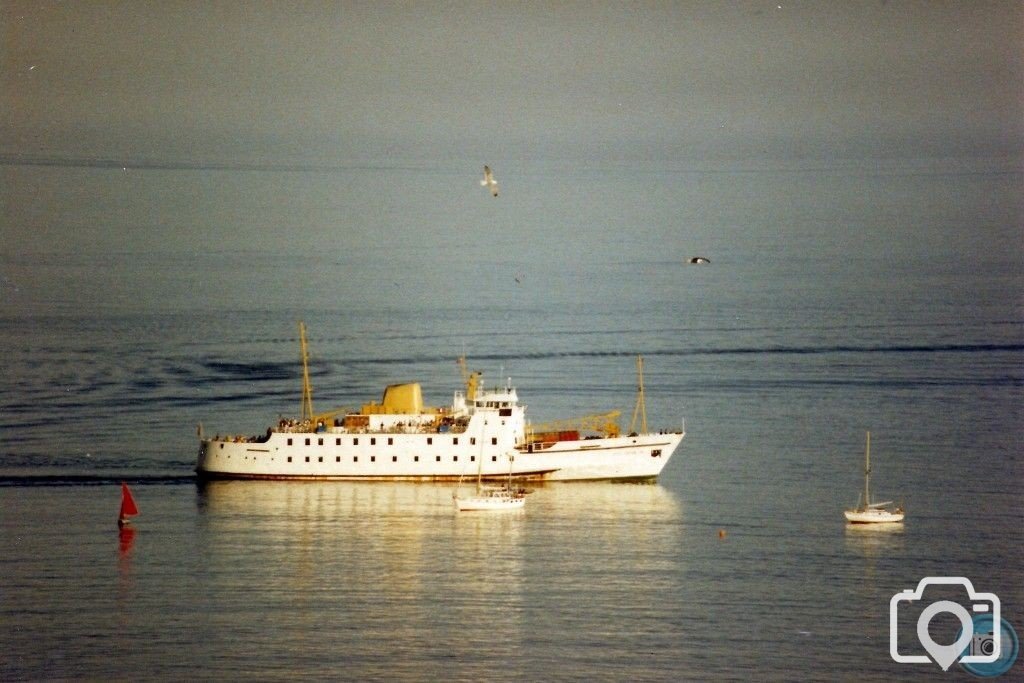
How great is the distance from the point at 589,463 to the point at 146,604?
21.7 m

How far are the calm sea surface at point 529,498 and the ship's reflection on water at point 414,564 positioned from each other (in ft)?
0.47

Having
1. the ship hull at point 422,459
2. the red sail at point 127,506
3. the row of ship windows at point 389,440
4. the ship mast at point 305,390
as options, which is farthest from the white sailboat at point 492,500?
the red sail at point 127,506

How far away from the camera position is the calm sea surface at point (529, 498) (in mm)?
46438

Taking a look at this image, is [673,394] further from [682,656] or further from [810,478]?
[682,656]

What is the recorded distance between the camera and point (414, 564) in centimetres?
5425

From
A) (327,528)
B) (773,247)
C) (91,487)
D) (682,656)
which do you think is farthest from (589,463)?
(773,247)

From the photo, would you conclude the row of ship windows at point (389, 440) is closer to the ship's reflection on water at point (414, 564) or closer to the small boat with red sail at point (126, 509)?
the ship's reflection on water at point (414, 564)

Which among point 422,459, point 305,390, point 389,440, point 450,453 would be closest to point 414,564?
point 422,459

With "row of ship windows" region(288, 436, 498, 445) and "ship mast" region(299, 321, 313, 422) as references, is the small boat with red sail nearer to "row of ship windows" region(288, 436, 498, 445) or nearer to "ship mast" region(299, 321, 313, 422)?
"ship mast" region(299, 321, 313, 422)

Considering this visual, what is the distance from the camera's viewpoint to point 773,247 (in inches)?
5876

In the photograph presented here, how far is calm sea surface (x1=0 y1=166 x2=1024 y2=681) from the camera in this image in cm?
4644

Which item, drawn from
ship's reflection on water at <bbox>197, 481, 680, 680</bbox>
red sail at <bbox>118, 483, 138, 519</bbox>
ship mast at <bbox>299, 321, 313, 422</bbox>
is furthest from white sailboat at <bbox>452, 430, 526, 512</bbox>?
red sail at <bbox>118, 483, 138, 519</bbox>

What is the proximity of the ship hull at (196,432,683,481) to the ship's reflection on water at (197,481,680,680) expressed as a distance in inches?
30.2

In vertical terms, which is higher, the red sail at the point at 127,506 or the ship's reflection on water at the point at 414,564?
the red sail at the point at 127,506
